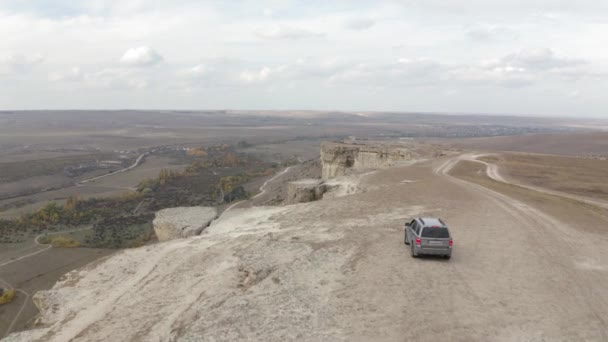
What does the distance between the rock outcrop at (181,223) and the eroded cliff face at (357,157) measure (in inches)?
920

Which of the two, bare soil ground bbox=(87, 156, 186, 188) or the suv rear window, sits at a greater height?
the suv rear window

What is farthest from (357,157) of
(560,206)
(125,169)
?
(125,169)

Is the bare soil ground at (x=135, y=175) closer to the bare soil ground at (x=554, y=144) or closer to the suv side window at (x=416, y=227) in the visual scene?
the bare soil ground at (x=554, y=144)

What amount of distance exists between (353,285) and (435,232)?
377cm

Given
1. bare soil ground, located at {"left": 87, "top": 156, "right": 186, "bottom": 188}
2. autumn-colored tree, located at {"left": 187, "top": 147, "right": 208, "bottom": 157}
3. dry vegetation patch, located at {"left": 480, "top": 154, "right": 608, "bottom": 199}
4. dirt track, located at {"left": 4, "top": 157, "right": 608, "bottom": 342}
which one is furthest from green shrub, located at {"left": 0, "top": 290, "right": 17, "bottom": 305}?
autumn-colored tree, located at {"left": 187, "top": 147, "right": 208, "bottom": 157}

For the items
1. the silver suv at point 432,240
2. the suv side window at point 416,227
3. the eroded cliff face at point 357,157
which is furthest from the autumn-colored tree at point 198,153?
the silver suv at point 432,240

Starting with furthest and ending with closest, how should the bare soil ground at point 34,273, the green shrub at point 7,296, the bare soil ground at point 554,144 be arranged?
the bare soil ground at point 554,144 < the green shrub at point 7,296 < the bare soil ground at point 34,273

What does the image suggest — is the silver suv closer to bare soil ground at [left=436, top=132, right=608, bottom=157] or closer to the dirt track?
the dirt track

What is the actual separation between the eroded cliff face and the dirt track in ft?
90.9

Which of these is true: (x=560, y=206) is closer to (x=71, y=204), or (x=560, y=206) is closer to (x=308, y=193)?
(x=308, y=193)

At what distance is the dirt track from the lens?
11320 mm

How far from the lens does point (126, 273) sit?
17.9m

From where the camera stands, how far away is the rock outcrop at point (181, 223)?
27475 millimetres

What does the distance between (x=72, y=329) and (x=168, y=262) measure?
4.92 m
